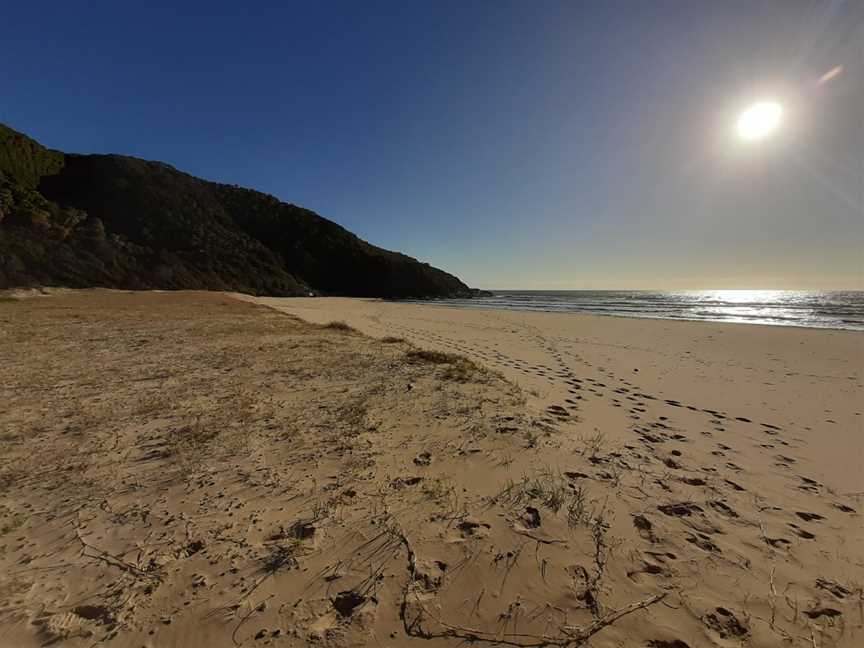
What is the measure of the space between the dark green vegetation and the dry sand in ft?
269

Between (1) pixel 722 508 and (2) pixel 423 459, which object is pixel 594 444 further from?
(2) pixel 423 459

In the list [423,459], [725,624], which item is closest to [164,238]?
[423,459]

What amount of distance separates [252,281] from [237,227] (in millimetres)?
27252

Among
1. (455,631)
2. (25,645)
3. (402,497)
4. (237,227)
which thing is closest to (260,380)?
(402,497)

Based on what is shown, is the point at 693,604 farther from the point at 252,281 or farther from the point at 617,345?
the point at 252,281

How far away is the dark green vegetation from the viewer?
66062 mm

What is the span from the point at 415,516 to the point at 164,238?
106070 millimetres

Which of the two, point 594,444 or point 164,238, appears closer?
point 594,444

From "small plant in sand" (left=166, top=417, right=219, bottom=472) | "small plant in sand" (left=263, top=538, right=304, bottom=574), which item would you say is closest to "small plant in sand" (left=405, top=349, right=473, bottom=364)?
"small plant in sand" (left=166, top=417, right=219, bottom=472)

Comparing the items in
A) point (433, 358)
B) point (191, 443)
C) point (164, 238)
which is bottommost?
point (191, 443)

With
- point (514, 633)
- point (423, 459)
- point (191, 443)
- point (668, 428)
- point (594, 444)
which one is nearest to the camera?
point (514, 633)

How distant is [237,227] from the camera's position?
4104 inches

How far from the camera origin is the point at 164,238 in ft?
279

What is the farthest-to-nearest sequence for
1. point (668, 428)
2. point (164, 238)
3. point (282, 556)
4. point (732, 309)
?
1. point (164, 238)
2. point (732, 309)
3. point (668, 428)
4. point (282, 556)
